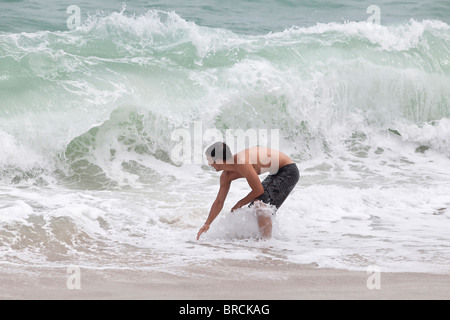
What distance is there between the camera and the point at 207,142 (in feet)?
33.4

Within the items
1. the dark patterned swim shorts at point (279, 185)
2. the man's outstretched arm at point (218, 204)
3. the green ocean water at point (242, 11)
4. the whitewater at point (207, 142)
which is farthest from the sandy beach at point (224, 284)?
the green ocean water at point (242, 11)

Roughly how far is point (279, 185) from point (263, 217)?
0.36m

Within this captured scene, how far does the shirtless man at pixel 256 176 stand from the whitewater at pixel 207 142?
22 cm

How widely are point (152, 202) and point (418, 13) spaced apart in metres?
13.4

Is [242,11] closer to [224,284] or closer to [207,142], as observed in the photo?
[207,142]

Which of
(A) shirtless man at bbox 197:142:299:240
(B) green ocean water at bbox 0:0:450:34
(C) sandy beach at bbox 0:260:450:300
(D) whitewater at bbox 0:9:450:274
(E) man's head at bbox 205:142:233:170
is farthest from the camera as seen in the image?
(B) green ocean water at bbox 0:0:450:34

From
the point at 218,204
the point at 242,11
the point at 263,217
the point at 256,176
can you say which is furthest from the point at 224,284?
the point at 242,11

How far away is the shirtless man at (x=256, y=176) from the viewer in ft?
19.0

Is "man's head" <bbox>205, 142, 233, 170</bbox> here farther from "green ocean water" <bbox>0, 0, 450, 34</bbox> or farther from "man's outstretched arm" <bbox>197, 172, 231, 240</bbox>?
"green ocean water" <bbox>0, 0, 450, 34</bbox>

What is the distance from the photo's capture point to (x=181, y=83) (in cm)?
1088

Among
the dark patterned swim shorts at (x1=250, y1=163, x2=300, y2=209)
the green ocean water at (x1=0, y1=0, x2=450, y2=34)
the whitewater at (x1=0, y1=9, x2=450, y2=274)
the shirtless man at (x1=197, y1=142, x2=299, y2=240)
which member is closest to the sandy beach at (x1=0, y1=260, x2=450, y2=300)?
the whitewater at (x1=0, y1=9, x2=450, y2=274)

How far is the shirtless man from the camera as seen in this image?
580cm

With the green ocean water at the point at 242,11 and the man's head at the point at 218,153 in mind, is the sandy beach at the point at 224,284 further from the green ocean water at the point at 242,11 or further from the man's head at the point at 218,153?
the green ocean water at the point at 242,11
